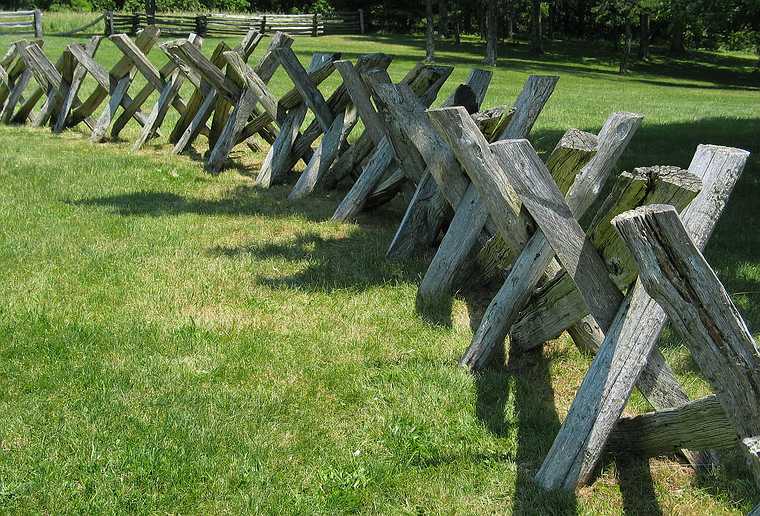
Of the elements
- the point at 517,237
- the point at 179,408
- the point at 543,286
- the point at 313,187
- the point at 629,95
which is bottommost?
the point at 629,95

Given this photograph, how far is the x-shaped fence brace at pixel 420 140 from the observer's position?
567 centimetres

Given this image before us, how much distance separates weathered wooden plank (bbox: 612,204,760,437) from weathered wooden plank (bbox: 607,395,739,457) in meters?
0.39

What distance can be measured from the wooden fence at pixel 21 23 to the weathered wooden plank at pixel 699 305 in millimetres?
37323

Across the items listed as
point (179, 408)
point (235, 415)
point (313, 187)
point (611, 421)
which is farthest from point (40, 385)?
point (313, 187)

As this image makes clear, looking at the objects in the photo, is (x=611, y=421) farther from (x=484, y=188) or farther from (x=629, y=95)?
(x=629, y=95)

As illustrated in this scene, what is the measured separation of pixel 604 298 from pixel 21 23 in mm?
39545

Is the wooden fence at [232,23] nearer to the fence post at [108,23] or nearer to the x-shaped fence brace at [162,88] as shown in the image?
the fence post at [108,23]

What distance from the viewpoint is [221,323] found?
5.11 m

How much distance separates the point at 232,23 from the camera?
1794 inches

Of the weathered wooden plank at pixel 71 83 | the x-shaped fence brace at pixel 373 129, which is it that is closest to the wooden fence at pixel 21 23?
the weathered wooden plank at pixel 71 83

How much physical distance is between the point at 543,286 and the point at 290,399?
1421mm

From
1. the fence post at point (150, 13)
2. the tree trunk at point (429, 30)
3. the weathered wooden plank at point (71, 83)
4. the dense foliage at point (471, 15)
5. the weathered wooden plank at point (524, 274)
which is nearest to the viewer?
the weathered wooden plank at point (524, 274)

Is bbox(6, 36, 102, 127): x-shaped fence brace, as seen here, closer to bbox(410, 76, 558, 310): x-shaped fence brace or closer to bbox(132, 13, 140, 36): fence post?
bbox(410, 76, 558, 310): x-shaped fence brace

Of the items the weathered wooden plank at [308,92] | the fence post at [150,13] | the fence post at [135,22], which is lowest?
the fence post at [135,22]
